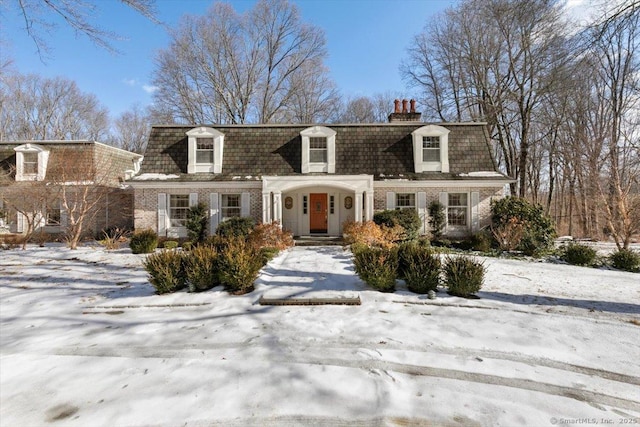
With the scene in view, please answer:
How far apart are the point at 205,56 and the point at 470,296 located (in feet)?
87.9

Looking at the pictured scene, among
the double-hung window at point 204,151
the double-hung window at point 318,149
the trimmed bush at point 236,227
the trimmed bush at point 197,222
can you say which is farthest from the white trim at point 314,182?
the double-hung window at point 204,151

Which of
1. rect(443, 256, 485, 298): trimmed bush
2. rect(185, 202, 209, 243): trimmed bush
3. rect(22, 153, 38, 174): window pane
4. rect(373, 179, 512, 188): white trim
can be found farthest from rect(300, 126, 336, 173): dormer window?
rect(22, 153, 38, 174): window pane

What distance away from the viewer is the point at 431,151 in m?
13.6

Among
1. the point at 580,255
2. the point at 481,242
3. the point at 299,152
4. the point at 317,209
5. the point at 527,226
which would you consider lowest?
the point at 580,255

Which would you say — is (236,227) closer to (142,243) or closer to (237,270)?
(142,243)

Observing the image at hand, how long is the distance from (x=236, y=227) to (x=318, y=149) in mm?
5490

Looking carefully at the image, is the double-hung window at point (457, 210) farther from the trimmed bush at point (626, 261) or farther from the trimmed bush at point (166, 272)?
the trimmed bush at point (166, 272)

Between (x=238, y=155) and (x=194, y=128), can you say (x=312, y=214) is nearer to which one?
(x=238, y=155)

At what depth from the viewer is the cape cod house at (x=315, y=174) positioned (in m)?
13.0

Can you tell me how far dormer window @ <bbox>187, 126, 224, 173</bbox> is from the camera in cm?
1364

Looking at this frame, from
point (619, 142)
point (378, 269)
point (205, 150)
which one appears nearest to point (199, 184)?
point (205, 150)

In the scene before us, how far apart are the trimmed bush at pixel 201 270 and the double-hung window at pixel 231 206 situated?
745cm

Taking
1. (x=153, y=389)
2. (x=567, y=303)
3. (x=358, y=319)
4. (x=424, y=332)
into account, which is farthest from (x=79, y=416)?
(x=567, y=303)

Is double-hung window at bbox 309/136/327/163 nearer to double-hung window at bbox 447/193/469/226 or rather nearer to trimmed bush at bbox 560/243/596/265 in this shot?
double-hung window at bbox 447/193/469/226
